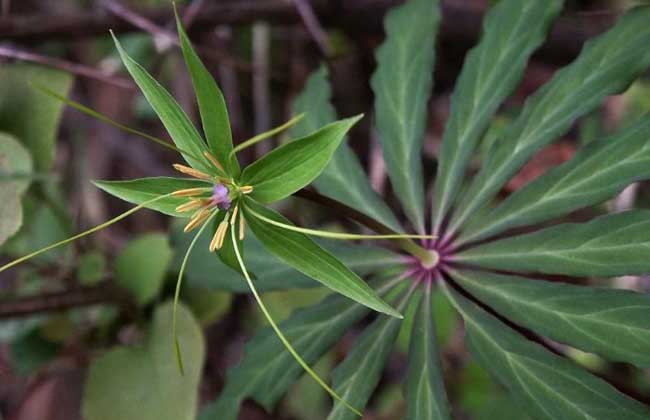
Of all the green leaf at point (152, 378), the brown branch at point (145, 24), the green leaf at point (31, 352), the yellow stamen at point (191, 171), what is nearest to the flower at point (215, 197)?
the yellow stamen at point (191, 171)

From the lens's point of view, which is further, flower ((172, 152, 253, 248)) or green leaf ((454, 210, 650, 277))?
green leaf ((454, 210, 650, 277))

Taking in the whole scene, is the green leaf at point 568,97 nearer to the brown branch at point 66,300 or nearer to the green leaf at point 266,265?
the green leaf at point 266,265

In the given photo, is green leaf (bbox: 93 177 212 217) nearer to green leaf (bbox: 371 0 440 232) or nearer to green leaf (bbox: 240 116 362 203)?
green leaf (bbox: 240 116 362 203)

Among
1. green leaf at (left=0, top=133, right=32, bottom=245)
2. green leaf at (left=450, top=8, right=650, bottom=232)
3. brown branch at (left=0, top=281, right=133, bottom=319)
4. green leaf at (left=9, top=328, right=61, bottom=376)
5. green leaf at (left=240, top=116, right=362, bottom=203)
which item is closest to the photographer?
green leaf at (left=240, top=116, right=362, bottom=203)

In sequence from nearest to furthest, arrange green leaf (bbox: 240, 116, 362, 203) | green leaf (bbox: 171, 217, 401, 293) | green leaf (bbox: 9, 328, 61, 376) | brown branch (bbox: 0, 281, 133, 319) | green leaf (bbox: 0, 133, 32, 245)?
green leaf (bbox: 240, 116, 362, 203), green leaf (bbox: 171, 217, 401, 293), green leaf (bbox: 0, 133, 32, 245), brown branch (bbox: 0, 281, 133, 319), green leaf (bbox: 9, 328, 61, 376)

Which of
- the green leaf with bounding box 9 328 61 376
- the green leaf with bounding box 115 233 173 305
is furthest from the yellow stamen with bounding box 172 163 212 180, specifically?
the green leaf with bounding box 9 328 61 376

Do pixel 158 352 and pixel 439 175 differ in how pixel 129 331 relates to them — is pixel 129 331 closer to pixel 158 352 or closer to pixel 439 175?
pixel 158 352

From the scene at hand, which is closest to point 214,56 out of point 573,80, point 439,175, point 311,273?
point 439,175

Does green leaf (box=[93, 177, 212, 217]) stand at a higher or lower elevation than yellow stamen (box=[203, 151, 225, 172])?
lower
